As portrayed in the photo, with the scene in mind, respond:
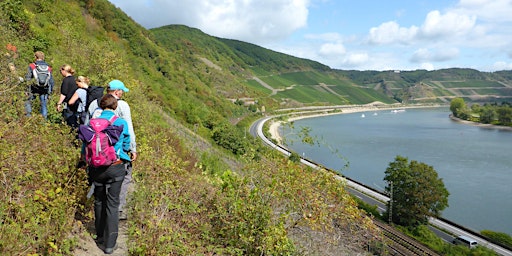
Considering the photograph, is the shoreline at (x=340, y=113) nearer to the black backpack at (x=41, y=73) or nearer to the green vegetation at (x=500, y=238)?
the green vegetation at (x=500, y=238)

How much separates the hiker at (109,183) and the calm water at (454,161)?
16617 mm

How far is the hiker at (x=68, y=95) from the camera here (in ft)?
19.9

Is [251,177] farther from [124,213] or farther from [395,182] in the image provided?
[395,182]

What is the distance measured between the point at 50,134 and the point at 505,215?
40572 mm

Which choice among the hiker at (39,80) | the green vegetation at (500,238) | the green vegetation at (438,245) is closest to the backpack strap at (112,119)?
the hiker at (39,80)

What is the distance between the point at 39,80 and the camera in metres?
6.46

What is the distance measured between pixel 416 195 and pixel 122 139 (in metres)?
32.0

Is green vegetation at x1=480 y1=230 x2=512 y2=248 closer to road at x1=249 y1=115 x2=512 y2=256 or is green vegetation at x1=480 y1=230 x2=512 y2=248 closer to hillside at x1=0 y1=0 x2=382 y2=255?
road at x1=249 y1=115 x2=512 y2=256

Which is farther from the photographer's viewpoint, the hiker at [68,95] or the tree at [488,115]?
the tree at [488,115]

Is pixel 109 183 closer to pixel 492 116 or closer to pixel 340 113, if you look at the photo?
pixel 492 116

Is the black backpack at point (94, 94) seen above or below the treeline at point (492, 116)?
above

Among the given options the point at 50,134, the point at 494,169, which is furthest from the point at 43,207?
the point at 494,169

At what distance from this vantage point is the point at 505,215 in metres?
33.6

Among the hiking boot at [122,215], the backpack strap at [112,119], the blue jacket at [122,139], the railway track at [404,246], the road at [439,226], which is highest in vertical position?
the backpack strap at [112,119]
